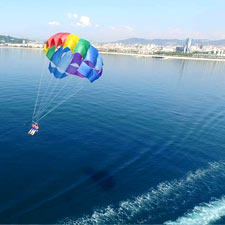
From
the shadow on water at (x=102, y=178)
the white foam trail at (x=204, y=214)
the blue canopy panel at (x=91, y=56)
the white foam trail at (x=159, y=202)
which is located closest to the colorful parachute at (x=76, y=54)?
the blue canopy panel at (x=91, y=56)

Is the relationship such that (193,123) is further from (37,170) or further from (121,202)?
(37,170)

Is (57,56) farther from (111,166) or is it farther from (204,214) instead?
(204,214)

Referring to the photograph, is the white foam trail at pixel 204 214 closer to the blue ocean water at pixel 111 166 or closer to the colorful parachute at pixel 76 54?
the blue ocean water at pixel 111 166

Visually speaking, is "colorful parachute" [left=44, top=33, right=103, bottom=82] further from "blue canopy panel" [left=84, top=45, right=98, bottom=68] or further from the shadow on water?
the shadow on water

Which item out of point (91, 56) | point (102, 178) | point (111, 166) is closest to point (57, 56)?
point (91, 56)

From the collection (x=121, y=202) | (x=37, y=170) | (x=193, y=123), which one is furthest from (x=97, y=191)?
(x=193, y=123)

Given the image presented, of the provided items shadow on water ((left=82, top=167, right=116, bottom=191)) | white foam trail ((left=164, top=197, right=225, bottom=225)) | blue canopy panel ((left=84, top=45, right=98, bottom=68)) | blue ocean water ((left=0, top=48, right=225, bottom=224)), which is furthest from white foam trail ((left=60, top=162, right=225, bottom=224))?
blue canopy panel ((left=84, top=45, right=98, bottom=68))
